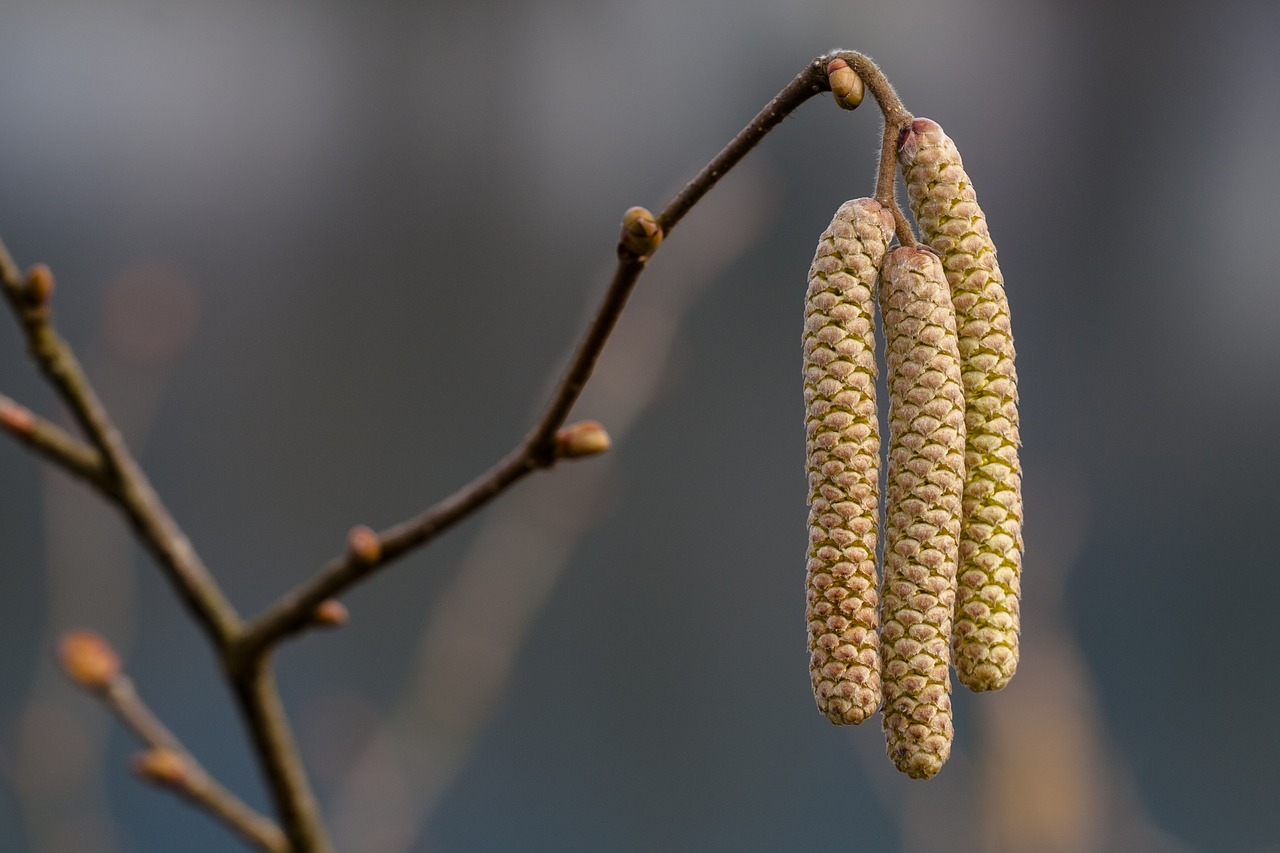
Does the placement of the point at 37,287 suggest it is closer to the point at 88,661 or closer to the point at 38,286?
the point at 38,286

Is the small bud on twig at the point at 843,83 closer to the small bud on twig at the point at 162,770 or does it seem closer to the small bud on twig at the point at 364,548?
the small bud on twig at the point at 364,548

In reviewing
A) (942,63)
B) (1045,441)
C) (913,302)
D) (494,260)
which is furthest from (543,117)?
(913,302)

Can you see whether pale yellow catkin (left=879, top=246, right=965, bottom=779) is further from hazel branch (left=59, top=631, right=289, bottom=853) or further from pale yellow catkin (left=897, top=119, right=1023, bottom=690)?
hazel branch (left=59, top=631, right=289, bottom=853)

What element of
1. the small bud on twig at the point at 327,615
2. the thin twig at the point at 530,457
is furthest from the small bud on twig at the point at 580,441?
the small bud on twig at the point at 327,615

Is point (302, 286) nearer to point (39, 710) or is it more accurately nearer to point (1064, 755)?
point (39, 710)

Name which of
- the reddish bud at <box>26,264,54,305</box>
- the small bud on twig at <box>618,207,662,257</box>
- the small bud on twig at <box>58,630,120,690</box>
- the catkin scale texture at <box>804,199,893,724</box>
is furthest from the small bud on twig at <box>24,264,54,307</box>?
the catkin scale texture at <box>804,199,893,724</box>

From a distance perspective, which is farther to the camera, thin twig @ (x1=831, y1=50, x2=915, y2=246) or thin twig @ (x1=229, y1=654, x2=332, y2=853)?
thin twig @ (x1=831, y1=50, x2=915, y2=246)

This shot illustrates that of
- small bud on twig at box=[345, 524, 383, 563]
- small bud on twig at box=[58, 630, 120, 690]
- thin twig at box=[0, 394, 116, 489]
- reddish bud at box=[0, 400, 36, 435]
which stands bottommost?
small bud on twig at box=[58, 630, 120, 690]
